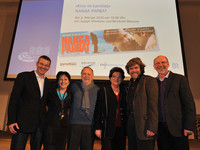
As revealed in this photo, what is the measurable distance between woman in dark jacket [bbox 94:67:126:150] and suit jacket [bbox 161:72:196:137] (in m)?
0.49

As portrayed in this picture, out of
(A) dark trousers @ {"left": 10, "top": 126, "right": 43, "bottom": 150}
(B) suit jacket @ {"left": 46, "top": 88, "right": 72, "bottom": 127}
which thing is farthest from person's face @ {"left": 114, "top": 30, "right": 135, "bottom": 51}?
(A) dark trousers @ {"left": 10, "top": 126, "right": 43, "bottom": 150}

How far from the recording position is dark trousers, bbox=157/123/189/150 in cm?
158

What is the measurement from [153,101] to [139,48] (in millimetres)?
1640

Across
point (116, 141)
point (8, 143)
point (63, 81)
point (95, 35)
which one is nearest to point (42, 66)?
point (63, 81)

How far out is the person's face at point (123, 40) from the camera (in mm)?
2984

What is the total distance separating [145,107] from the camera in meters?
1.56

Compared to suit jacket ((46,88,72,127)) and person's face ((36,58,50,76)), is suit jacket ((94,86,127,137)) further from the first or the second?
person's face ((36,58,50,76))

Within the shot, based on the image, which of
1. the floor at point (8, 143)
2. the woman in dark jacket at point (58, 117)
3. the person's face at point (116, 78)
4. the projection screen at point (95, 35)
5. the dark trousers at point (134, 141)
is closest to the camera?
the dark trousers at point (134, 141)

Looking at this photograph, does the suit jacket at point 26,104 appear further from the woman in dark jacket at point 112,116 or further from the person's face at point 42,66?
the woman in dark jacket at point 112,116

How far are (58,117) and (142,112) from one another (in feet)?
3.11

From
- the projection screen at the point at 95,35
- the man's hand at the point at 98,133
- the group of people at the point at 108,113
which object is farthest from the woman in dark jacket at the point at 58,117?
the projection screen at the point at 95,35

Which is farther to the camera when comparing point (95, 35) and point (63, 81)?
point (95, 35)

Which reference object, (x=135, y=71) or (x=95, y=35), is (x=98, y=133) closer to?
(x=135, y=71)

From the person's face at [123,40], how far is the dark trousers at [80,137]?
1770 mm
